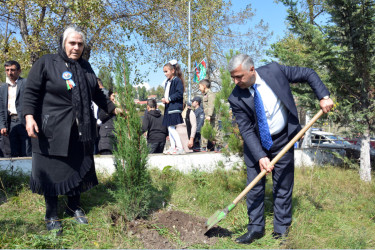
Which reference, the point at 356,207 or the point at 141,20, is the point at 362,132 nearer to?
the point at 356,207

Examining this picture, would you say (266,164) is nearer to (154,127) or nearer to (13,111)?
(154,127)

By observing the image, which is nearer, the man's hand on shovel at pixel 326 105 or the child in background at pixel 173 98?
the man's hand on shovel at pixel 326 105

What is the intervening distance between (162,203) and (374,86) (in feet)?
14.2

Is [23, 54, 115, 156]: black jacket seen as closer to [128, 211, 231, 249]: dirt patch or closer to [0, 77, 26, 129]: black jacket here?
[128, 211, 231, 249]: dirt patch

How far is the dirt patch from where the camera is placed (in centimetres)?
319

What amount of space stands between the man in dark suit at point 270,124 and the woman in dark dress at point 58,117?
1.66 meters

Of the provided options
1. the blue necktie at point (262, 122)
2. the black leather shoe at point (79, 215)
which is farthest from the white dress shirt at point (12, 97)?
the blue necktie at point (262, 122)

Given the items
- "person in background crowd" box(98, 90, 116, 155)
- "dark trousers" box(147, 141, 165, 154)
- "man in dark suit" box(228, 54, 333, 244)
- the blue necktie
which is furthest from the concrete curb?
"dark trousers" box(147, 141, 165, 154)

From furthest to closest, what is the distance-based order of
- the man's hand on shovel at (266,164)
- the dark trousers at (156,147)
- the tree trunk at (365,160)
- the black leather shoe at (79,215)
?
the dark trousers at (156,147), the tree trunk at (365,160), the black leather shoe at (79,215), the man's hand on shovel at (266,164)

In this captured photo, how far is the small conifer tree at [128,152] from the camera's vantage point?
11.0ft

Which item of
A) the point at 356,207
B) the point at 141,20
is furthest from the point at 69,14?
the point at 356,207

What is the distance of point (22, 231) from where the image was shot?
124 inches

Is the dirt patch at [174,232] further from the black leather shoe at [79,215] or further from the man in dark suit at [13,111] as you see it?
the man in dark suit at [13,111]

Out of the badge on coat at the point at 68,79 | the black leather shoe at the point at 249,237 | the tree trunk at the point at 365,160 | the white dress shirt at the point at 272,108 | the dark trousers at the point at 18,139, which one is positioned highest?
the badge on coat at the point at 68,79
